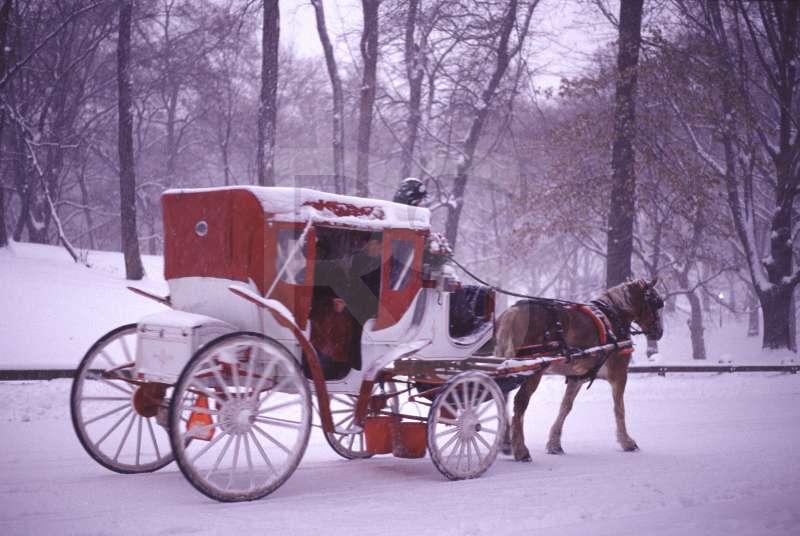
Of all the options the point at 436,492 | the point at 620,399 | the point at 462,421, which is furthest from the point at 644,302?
the point at 436,492

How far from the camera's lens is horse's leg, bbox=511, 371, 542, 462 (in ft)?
24.2

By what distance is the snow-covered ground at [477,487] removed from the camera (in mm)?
4844

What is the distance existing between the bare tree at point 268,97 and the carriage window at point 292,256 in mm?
10864

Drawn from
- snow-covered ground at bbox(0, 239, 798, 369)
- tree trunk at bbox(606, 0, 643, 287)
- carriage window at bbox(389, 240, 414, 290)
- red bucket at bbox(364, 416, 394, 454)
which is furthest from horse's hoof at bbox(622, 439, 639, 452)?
tree trunk at bbox(606, 0, 643, 287)

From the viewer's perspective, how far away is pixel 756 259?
61.9ft

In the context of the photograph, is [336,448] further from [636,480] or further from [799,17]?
[799,17]

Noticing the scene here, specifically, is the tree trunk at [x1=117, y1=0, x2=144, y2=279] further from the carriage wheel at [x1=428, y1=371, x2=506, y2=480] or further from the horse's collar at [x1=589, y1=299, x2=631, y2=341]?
the carriage wheel at [x1=428, y1=371, x2=506, y2=480]

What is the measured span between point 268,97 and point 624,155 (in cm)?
754

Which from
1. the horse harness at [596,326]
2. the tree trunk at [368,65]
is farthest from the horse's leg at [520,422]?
the tree trunk at [368,65]

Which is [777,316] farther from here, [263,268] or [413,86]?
[263,268]

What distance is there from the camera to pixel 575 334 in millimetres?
8078

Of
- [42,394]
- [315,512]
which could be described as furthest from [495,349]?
[42,394]

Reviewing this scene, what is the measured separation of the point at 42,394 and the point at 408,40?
13.6m

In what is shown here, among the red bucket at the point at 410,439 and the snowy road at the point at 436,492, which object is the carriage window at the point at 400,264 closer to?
the red bucket at the point at 410,439
